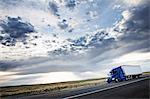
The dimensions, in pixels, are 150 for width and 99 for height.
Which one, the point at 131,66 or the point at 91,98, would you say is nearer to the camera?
the point at 91,98

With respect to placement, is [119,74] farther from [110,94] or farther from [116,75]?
[110,94]

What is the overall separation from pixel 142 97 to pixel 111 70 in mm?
29491

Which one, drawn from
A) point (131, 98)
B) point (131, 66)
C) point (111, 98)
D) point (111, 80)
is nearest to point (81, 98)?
point (111, 98)

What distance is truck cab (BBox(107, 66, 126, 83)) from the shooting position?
44525 millimetres

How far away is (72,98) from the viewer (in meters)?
17.5

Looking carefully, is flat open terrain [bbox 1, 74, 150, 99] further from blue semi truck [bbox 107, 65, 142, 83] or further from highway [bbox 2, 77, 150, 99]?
blue semi truck [bbox 107, 65, 142, 83]

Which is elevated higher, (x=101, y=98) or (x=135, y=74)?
(x=135, y=74)

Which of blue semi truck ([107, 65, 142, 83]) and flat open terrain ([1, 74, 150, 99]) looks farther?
blue semi truck ([107, 65, 142, 83])

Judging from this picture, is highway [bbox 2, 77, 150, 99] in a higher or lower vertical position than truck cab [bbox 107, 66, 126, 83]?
lower

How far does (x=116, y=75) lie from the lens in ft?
147

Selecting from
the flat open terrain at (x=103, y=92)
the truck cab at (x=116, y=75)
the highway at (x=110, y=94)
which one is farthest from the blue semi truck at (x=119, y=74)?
the highway at (x=110, y=94)

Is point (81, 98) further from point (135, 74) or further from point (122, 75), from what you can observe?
point (135, 74)

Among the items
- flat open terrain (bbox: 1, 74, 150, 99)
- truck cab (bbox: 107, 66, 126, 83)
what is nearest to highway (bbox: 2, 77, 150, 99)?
flat open terrain (bbox: 1, 74, 150, 99)

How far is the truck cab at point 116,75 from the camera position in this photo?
1753 inches
